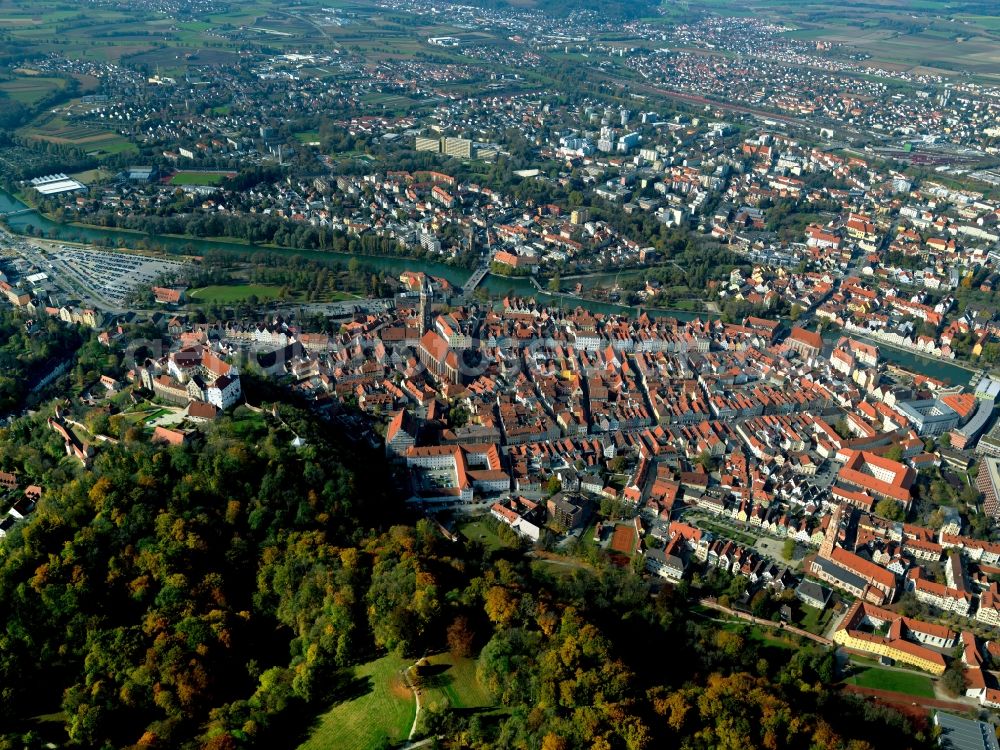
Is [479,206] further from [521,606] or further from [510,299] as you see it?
[521,606]

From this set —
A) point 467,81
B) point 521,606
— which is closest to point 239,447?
point 521,606

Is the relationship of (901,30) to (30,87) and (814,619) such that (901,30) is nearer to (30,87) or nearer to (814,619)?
(30,87)

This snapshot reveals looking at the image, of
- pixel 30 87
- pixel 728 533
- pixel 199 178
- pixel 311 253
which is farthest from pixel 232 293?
pixel 30 87

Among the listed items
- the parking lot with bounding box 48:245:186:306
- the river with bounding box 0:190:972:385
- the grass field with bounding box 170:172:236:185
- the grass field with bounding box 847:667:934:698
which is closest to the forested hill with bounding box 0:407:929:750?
the grass field with bounding box 847:667:934:698

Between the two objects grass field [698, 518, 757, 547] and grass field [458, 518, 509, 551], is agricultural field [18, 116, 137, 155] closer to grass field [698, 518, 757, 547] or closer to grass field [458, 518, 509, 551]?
grass field [458, 518, 509, 551]

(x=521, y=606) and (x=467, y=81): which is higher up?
(x=467, y=81)
